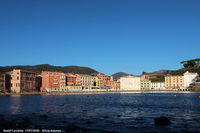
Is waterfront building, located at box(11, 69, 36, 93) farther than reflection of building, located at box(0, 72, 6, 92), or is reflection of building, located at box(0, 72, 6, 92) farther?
waterfront building, located at box(11, 69, 36, 93)

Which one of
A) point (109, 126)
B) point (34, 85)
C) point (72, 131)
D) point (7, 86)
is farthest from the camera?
point (34, 85)

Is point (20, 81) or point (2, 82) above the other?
point (20, 81)

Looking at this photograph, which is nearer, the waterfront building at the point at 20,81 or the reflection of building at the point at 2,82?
the reflection of building at the point at 2,82

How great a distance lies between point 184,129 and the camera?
100 ft

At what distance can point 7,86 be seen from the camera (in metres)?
170

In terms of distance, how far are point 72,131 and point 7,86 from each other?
153717mm

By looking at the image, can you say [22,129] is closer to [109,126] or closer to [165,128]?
[109,126]

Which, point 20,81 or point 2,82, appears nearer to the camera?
point 2,82

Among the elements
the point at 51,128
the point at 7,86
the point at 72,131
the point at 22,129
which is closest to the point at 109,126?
the point at 72,131

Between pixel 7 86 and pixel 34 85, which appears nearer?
pixel 7 86

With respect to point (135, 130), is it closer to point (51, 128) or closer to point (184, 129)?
point (184, 129)

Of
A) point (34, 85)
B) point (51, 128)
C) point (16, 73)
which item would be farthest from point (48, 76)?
point (51, 128)

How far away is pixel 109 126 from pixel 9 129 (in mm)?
13115

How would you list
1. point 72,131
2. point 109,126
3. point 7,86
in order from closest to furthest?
point 72,131 → point 109,126 → point 7,86
